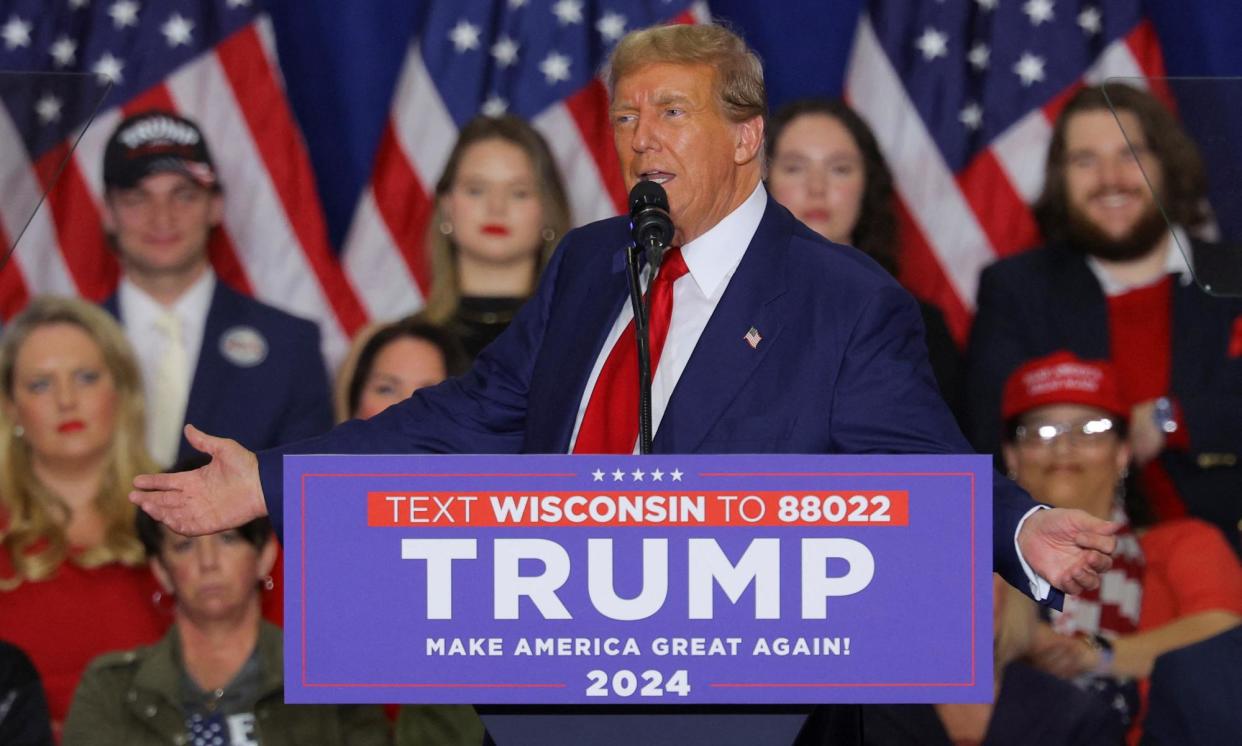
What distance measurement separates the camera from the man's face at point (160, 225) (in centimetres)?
470

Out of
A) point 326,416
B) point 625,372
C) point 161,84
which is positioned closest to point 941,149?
point 326,416

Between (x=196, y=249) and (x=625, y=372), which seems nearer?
(x=625, y=372)

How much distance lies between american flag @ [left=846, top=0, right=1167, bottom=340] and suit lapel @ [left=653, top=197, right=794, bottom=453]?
2.53 m

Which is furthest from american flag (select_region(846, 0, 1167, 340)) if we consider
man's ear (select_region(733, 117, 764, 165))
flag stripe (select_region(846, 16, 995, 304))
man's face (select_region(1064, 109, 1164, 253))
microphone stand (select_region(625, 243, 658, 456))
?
microphone stand (select_region(625, 243, 658, 456))

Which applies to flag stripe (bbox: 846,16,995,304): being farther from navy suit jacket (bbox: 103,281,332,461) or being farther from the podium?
the podium

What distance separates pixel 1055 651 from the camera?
3.96 metres

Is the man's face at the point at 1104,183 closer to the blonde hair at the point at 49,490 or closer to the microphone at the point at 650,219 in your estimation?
the blonde hair at the point at 49,490

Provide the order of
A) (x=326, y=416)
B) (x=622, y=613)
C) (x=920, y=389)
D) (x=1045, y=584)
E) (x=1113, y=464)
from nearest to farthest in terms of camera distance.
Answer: (x=622, y=613), (x=1045, y=584), (x=920, y=389), (x=1113, y=464), (x=326, y=416)

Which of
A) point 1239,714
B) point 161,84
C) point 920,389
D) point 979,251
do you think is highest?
point 161,84

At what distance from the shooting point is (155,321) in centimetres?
469

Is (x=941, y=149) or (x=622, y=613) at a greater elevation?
(x=941, y=149)

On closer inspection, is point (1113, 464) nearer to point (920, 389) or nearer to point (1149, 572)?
point (1149, 572)

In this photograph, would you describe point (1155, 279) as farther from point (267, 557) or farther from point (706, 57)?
point (706, 57)

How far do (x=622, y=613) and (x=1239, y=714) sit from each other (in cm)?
217
